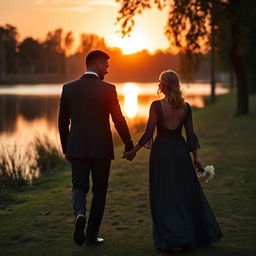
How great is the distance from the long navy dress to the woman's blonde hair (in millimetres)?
124

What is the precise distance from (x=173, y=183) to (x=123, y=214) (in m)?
2.12

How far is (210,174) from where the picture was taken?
6445 millimetres

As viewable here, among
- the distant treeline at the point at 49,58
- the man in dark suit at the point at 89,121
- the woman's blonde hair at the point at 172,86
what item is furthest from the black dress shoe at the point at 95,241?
the distant treeline at the point at 49,58

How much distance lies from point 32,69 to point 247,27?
383 feet

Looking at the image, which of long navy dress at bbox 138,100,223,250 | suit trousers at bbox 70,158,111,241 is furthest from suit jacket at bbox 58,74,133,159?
long navy dress at bbox 138,100,223,250

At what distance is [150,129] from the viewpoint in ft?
20.2

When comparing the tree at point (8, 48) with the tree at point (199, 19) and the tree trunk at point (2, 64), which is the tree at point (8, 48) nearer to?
the tree trunk at point (2, 64)

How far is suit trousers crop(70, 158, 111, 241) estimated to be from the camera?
238 inches

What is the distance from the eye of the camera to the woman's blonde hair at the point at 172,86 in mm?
5914

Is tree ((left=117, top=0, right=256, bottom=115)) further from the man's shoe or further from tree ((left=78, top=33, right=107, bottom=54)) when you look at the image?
tree ((left=78, top=33, right=107, bottom=54))

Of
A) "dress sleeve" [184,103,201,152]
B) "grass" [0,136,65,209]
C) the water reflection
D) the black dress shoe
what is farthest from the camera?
the water reflection

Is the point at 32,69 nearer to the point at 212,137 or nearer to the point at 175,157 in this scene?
the point at 212,137

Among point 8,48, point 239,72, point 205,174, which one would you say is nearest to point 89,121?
point 205,174

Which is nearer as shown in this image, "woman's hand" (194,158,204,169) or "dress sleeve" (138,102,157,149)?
"dress sleeve" (138,102,157,149)
